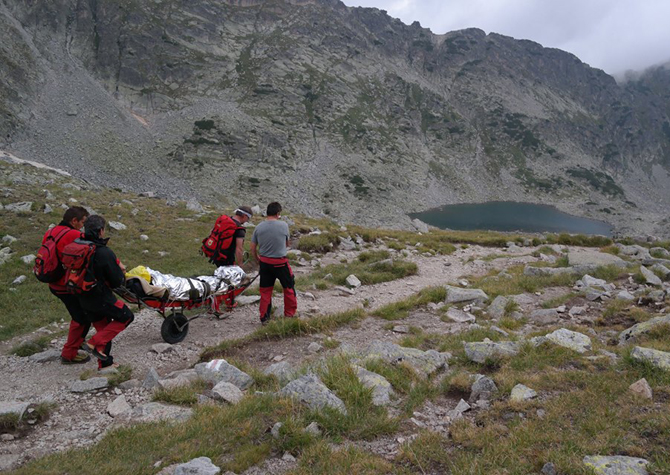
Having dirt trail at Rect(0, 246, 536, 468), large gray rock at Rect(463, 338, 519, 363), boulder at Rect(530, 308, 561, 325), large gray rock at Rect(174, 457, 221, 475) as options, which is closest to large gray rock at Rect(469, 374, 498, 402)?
large gray rock at Rect(463, 338, 519, 363)

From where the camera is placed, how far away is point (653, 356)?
533 cm

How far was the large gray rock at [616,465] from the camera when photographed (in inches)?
130

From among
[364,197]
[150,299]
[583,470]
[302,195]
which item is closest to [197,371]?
[150,299]

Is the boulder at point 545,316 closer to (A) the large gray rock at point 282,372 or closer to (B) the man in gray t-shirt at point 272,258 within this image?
(B) the man in gray t-shirt at point 272,258

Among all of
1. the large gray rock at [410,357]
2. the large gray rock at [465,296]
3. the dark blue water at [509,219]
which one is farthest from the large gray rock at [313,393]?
the dark blue water at [509,219]

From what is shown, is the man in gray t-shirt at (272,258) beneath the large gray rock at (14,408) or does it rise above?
above

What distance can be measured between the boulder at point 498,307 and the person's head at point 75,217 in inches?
388

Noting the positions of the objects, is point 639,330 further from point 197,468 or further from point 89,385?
point 89,385

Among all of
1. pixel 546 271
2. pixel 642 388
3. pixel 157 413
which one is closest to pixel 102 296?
pixel 157 413

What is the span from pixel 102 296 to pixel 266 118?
112m

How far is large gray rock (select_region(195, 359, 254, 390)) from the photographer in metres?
5.79

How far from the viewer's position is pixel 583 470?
336 cm

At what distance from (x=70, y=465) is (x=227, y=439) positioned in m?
1.64

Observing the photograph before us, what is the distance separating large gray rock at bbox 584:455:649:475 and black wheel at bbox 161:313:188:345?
7.49 meters
